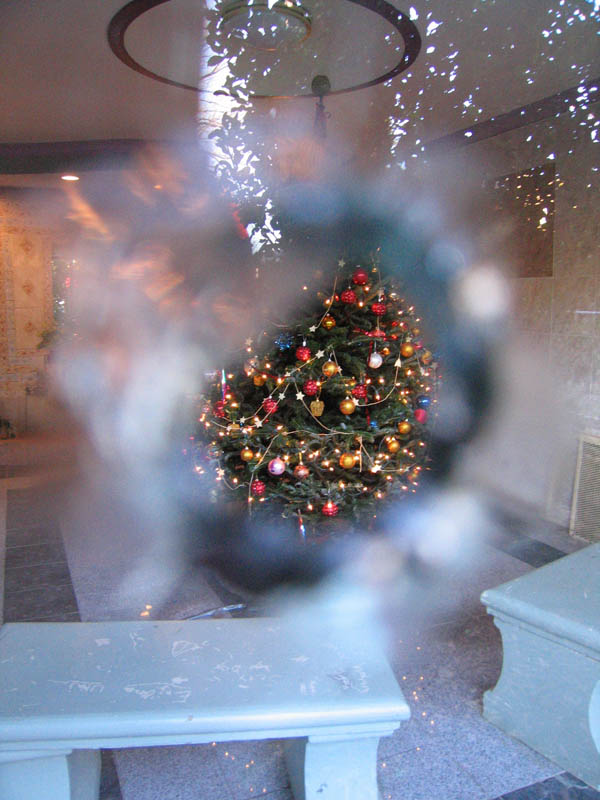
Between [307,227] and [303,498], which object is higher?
[307,227]

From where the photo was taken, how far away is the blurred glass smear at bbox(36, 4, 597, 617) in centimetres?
278

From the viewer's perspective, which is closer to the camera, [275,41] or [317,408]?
[317,408]

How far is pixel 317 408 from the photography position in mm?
2512

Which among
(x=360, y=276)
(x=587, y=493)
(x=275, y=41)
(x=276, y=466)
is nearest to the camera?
(x=276, y=466)

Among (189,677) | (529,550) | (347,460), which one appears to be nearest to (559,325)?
(529,550)

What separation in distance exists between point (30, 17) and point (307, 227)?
5.30 ft

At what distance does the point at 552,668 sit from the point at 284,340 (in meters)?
1.62

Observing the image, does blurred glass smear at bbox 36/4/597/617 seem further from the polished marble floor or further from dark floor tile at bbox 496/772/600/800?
dark floor tile at bbox 496/772/600/800

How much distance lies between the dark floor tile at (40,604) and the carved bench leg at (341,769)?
1.51 m

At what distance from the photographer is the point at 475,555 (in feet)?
10.3

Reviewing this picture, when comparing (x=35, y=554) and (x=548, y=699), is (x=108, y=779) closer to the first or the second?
(x=548, y=699)

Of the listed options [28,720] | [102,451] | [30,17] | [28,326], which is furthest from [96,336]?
[28,720]

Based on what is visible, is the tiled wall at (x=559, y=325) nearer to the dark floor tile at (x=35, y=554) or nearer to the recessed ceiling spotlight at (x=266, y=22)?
the recessed ceiling spotlight at (x=266, y=22)

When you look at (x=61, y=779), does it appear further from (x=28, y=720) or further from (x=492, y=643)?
(x=492, y=643)
